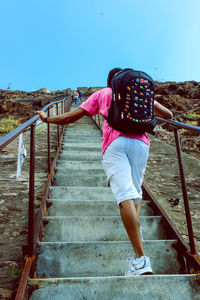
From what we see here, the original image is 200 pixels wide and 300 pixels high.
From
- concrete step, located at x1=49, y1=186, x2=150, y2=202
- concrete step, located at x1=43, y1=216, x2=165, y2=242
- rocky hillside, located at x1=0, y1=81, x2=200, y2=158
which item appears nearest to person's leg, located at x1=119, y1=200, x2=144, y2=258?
concrete step, located at x1=43, y1=216, x2=165, y2=242

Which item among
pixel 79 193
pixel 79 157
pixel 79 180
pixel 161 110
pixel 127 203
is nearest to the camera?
pixel 127 203

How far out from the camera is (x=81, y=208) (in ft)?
8.48

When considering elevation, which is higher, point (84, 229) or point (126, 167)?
point (126, 167)

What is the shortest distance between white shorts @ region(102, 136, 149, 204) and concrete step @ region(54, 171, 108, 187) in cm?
177

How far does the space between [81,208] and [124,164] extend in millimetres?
1165

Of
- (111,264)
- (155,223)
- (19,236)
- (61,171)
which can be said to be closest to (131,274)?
(111,264)

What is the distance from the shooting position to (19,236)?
6.95 ft

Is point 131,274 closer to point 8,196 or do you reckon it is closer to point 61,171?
point 8,196

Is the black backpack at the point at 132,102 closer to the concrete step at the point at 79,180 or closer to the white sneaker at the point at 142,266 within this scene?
the white sneaker at the point at 142,266

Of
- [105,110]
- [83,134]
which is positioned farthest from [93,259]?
[83,134]

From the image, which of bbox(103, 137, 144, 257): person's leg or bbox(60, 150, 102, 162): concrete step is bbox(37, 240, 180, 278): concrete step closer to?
bbox(103, 137, 144, 257): person's leg

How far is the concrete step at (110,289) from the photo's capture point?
140cm

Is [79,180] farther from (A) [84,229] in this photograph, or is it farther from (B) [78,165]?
(A) [84,229]

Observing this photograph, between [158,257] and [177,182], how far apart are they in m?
2.01
